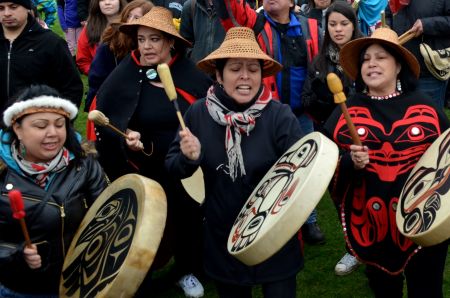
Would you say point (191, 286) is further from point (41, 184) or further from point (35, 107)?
point (35, 107)

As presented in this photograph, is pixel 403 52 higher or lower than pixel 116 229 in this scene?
higher

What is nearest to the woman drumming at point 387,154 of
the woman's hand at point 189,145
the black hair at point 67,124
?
the woman's hand at point 189,145

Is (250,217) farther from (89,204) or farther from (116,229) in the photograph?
(89,204)

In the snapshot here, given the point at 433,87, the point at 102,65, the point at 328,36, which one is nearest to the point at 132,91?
the point at 102,65

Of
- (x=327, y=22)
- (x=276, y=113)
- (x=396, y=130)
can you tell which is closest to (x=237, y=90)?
(x=276, y=113)

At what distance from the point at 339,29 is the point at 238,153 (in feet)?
6.59

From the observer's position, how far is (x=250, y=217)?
10.4 ft

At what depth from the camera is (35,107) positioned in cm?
343

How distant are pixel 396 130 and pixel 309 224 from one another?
6.88 ft

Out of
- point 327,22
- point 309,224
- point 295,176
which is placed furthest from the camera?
point 309,224

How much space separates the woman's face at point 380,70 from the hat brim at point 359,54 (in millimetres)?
43

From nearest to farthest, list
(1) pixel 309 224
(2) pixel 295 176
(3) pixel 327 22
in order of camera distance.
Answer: (2) pixel 295 176 < (3) pixel 327 22 < (1) pixel 309 224

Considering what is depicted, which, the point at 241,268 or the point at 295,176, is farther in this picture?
the point at 241,268

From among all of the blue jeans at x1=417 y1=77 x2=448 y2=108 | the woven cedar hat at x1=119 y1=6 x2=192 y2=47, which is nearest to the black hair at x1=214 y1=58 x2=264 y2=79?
the woven cedar hat at x1=119 y1=6 x2=192 y2=47
